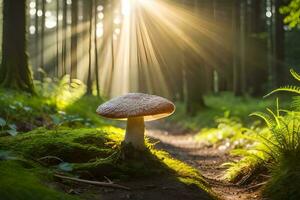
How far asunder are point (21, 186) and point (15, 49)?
8108 mm

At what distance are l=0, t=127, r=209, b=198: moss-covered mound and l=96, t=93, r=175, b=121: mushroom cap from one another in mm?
592

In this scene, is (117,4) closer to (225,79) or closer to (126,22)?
(126,22)

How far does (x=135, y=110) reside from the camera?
4.75 metres

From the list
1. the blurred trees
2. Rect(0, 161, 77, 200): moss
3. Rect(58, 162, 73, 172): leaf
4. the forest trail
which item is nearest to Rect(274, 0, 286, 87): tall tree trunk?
the blurred trees

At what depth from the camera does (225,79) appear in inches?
1496

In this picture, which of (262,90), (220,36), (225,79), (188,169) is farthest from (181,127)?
(225,79)

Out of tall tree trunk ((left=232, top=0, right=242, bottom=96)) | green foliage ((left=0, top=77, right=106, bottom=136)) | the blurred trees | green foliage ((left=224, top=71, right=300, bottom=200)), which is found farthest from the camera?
tall tree trunk ((left=232, top=0, right=242, bottom=96))

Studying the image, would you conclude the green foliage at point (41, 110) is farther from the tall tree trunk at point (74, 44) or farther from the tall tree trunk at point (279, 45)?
the tall tree trunk at point (279, 45)

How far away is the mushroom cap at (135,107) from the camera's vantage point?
4.75 meters

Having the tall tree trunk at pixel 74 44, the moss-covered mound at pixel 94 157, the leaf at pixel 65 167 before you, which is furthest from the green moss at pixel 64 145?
the tall tree trunk at pixel 74 44

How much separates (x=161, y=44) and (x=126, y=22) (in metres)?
13.4

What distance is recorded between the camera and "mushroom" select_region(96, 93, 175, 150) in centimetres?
475

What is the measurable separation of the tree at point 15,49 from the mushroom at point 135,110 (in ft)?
21.3

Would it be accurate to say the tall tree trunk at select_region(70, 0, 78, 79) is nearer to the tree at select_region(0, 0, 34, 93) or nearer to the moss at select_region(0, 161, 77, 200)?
the tree at select_region(0, 0, 34, 93)
